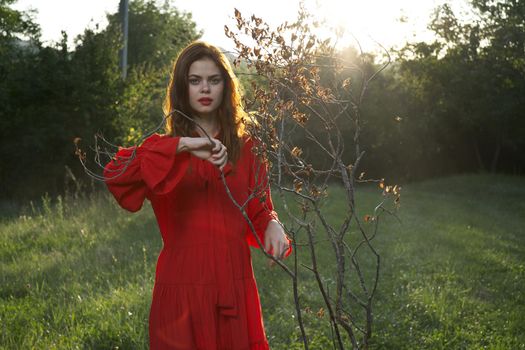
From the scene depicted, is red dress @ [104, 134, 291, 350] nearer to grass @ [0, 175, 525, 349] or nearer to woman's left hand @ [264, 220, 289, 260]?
woman's left hand @ [264, 220, 289, 260]

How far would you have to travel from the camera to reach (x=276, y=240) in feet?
9.19

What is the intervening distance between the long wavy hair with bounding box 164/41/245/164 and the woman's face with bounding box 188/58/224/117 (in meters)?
0.02

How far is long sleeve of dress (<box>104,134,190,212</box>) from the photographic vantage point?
2.54 metres

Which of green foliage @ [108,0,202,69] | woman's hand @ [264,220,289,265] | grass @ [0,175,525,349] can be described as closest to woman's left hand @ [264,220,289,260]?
woman's hand @ [264,220,289,265]

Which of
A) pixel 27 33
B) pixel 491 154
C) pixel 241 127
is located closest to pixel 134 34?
pixel 27 33

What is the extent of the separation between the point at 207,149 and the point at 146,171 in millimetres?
271

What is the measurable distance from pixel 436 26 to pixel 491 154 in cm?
605

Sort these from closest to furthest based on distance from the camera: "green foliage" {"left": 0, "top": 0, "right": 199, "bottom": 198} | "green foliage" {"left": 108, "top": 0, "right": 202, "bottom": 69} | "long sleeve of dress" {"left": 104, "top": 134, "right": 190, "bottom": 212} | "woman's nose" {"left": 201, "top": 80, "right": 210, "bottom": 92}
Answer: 1. "long sleeve of dress" {"left": 104, "top": 134, "right": 190, "bottom": 212}
2. "woman's nose" {"left": 201, "top": 80, "right": 210, "bottom": 92}
3. "green foliage" {"left": 0, "top": 0, "right": 199, "bottom": 198}
4. "green foliage" {"left": 108, "top": 0, "right": 202, "bottom": 69}

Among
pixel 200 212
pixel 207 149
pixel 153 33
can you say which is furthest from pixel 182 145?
pixel 153 33

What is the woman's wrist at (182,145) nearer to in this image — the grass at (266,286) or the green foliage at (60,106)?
the grass at (266,286)

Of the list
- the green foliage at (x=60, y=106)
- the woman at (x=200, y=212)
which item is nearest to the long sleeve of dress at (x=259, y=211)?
the woman at (x=200, y=212)

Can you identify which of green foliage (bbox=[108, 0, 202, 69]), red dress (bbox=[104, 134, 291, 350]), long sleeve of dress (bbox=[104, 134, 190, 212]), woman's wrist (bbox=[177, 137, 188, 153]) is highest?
green foliage (bbox=[108, 0, 202, 69])

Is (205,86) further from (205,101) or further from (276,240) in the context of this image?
(276,240)

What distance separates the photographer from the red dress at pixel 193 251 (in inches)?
103
